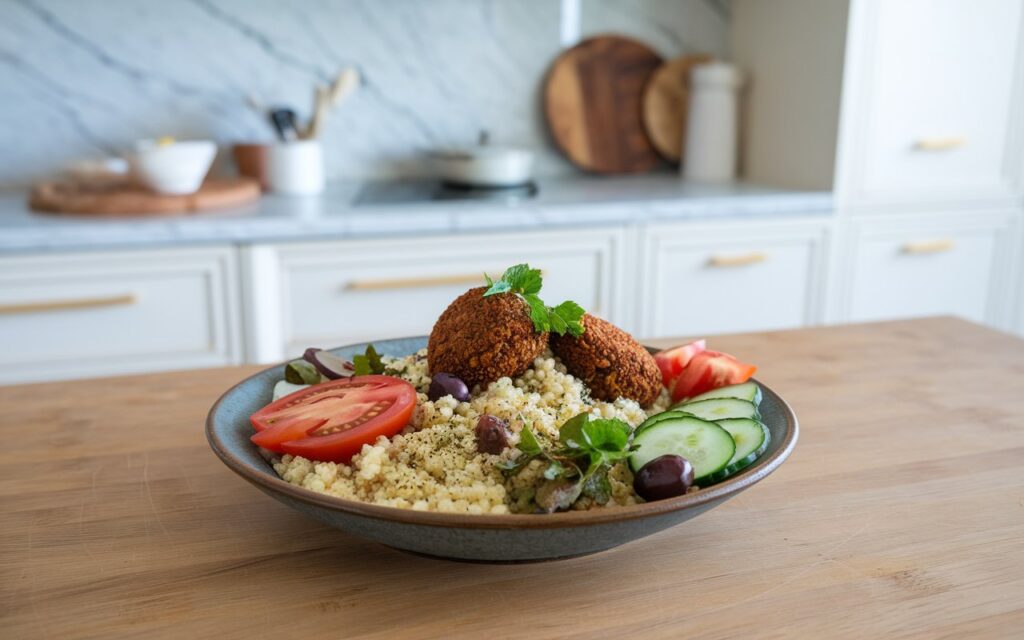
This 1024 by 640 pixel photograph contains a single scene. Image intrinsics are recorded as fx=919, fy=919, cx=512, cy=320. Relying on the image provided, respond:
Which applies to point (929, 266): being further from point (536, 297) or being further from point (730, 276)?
point (536, 297)

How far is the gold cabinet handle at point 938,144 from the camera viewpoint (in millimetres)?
2502

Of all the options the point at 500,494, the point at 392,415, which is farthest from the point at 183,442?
the point at 500,494

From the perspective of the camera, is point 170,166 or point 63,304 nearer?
point 63,304

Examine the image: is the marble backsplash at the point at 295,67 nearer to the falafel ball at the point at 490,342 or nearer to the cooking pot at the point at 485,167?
the cooking pot at the point at 485,167

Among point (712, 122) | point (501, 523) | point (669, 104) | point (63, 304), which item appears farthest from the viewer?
point (669, 104)

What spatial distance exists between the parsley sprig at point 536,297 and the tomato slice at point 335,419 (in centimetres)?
13

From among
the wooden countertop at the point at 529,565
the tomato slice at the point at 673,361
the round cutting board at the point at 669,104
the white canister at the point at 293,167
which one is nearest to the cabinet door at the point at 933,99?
the round cutting board at the point at 669,104

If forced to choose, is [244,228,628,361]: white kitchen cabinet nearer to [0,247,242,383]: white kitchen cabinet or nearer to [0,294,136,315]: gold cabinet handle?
[0,247,242,383]: white kitchen cabinet

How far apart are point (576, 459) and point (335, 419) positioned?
0.73 feet

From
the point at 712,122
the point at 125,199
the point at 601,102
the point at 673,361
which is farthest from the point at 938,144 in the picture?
the point at 125,199

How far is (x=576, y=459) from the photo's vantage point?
0.71 metres

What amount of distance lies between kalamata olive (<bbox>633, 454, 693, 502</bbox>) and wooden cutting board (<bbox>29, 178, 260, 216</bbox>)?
1.66m

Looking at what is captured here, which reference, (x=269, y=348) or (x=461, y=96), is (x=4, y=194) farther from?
(x=461, y=96)

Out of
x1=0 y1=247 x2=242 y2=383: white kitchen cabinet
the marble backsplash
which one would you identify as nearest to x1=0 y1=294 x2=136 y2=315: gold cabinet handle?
x1=0 y1=247 x2=242 y2=383: white kitchen cabinet
